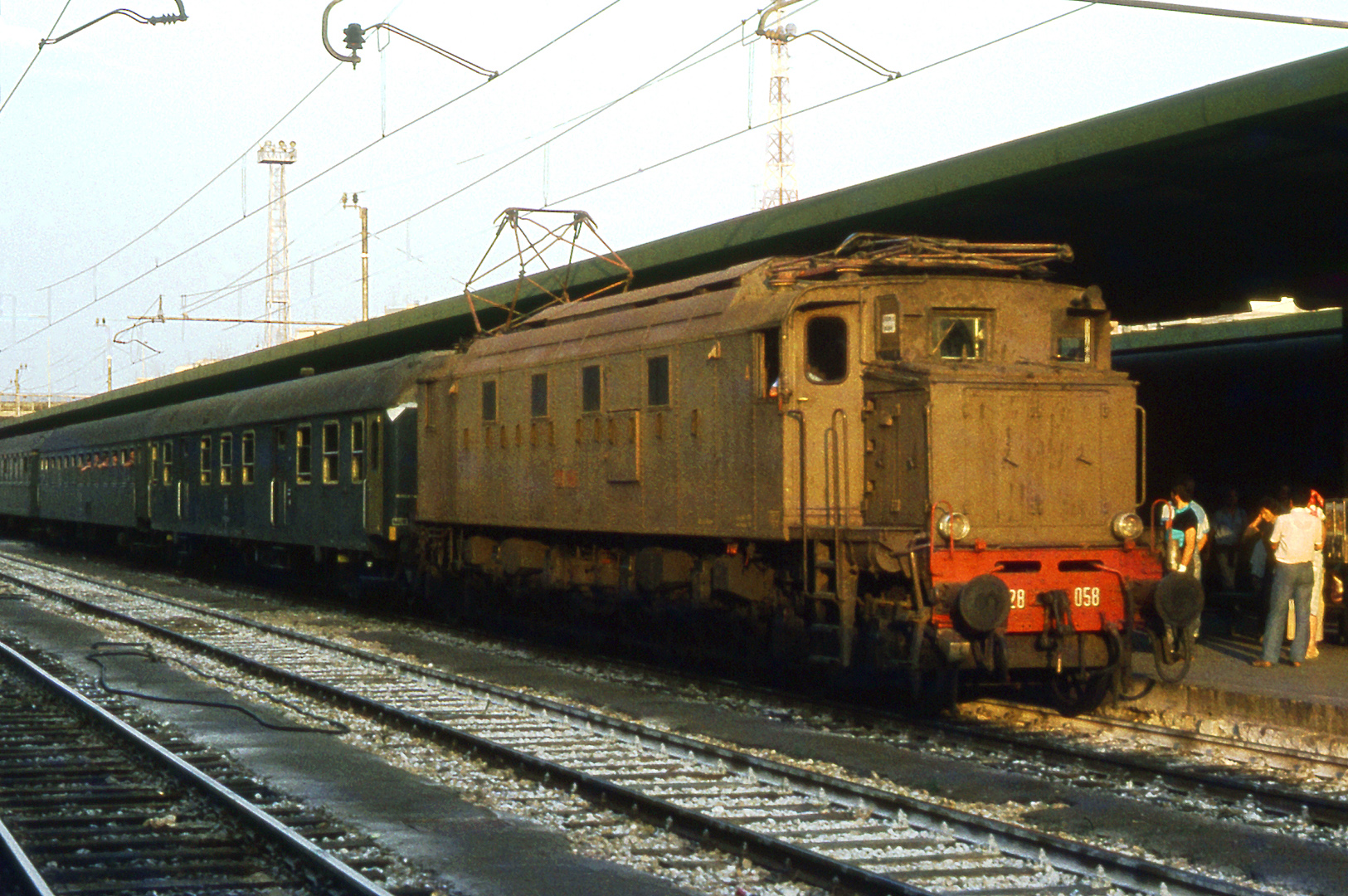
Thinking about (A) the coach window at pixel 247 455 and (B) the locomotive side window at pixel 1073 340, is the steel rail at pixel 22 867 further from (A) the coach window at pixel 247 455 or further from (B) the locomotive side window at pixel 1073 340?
(A) the coach window at pixel 247 455

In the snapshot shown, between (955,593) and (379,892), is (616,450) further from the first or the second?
(379,892)

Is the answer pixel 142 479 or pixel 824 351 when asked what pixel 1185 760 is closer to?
pixel 824 351

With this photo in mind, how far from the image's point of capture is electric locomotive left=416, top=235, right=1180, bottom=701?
1095 cm

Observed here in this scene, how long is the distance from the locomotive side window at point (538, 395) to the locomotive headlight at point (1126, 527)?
6286 mm

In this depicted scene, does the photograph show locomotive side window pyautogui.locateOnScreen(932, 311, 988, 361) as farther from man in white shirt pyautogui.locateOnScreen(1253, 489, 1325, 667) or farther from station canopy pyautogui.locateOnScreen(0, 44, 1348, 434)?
man in white shirt pyautogui.locateOnScreen(1253, 489, 1325, 667)

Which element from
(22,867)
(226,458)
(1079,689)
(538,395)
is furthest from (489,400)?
(226,458)

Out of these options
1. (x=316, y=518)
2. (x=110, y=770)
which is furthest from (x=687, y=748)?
(x=316, y=518)

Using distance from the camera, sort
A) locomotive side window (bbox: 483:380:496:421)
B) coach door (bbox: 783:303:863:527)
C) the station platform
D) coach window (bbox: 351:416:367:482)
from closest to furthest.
Answer: the station platform, coach door (bbox: 783:303:863:527), locomotive side window (bbox: 483:380:496:421), coach window (bbox: 351:416:367:482)

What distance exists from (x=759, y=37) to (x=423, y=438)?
7099 mm

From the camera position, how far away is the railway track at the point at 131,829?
6.85 metres

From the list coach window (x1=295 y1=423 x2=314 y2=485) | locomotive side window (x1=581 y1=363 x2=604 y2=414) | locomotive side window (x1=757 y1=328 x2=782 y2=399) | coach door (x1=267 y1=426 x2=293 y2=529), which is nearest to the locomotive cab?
locomotive side window (x1=757 y1=328 x2=782 y2=399)

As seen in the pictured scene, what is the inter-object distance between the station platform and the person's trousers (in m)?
0.17

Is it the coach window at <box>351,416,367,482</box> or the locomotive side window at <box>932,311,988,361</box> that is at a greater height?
the locomotive side window at <box>932,311,988,361</box>

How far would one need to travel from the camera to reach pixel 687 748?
9.85m
